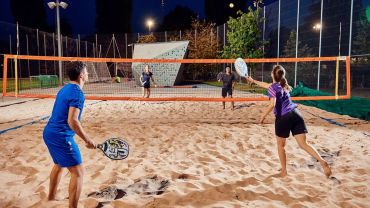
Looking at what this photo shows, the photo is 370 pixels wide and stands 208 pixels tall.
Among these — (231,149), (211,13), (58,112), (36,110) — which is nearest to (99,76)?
(36,110)

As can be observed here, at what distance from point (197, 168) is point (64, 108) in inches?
97.7

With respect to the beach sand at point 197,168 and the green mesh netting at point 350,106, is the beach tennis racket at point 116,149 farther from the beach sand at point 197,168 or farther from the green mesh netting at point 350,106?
the green mesh netting at point 350,106

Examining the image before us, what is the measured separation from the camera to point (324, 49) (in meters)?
13.4

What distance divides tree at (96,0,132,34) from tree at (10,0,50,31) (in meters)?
11.0

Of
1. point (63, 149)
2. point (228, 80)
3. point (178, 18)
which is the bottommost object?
point (63, 149)

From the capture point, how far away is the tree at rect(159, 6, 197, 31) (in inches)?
2397

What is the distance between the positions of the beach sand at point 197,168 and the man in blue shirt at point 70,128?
69 centimetres

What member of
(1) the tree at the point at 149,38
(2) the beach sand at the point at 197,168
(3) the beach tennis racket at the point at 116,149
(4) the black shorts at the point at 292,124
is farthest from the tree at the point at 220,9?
(3) the beach tennis racket at the point at 116,149

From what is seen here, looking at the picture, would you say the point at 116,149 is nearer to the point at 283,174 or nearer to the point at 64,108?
the point at 64,108

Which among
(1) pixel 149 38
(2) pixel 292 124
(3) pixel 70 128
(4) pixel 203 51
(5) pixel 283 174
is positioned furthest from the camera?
(1) pixel 149 38

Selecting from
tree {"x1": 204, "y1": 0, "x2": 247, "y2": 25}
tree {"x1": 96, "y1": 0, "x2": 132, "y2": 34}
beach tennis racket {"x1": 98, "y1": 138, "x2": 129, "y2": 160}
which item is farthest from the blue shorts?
tree {"x1": 96, "y1": 0, "x2": 132, "y2": 34}

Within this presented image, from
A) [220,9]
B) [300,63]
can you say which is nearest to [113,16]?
[220,9]

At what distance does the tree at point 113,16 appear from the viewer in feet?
208

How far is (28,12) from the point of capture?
57000mm
